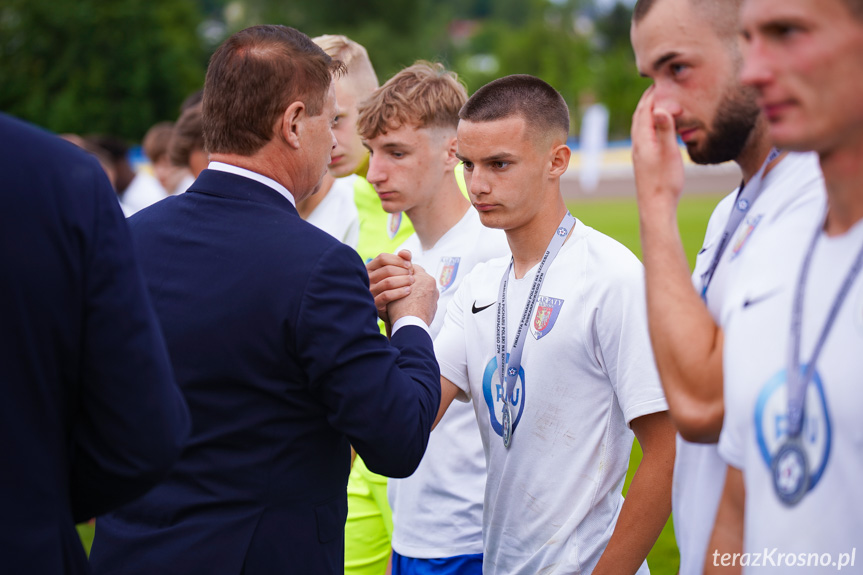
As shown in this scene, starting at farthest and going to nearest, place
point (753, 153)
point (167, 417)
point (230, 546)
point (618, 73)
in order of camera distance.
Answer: point (618, 73) → point (230, 546) → point (753, 153) → point (167, 417)

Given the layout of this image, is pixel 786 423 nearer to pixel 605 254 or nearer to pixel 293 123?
pixel 605 254

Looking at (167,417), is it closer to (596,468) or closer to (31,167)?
(31,167)

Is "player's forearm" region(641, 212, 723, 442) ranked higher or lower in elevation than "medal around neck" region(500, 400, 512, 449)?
higher

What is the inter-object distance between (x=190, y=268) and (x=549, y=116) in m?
1.64

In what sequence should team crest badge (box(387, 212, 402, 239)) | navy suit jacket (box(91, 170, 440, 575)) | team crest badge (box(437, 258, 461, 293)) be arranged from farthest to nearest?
team crest badge (box(387, 212, 402, 239))
team crest badge (box(437, 258, 461, 293))
navy suit jacket (box(91, 170, 440, 575))

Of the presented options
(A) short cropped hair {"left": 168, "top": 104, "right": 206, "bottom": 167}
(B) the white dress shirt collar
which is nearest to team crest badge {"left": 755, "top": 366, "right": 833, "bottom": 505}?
(B) the white dress shirt collar

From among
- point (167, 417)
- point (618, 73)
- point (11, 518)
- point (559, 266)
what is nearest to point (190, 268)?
point (167, 417)

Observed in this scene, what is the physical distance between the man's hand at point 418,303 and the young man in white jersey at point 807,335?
1344 mm

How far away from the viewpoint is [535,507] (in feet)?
10.0

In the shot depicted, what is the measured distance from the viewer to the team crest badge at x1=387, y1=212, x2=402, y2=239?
4863mm

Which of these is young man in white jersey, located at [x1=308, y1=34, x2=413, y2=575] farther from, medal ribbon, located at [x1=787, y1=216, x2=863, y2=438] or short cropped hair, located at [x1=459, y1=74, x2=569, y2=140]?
medal ribbon, located at [x1=787, y1=216, x2=863, y2=438]

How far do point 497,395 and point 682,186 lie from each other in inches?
53.3

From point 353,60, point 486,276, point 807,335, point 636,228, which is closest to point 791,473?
point 807,335

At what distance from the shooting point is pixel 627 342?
9.37 feet
